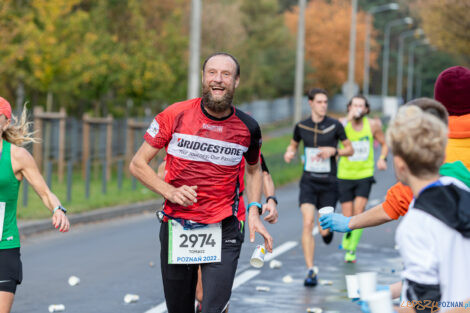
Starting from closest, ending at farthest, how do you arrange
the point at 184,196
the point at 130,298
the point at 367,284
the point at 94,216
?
1. the point at 367,284
2. the point at 184,196
3. the point at 130,298
4. the point at 94,216

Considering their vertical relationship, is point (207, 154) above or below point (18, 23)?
below

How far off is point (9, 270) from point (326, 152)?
19.2ft

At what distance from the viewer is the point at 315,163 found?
10906mm

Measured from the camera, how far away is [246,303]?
8.70m

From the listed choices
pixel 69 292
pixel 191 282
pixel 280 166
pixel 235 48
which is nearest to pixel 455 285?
pixel 191 282

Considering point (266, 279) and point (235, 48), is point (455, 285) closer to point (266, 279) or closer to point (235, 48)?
point (266, 279)

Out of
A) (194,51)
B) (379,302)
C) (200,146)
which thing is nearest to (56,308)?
(200,146)

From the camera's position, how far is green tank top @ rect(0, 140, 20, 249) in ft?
18.3

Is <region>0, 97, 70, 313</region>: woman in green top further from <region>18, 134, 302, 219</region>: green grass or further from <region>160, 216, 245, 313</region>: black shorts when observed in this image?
<region>18, 134, 302, 219</region>: green grass

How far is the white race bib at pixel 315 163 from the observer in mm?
10867

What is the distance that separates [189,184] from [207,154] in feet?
0.70

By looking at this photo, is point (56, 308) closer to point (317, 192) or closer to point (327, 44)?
point (317, 192)

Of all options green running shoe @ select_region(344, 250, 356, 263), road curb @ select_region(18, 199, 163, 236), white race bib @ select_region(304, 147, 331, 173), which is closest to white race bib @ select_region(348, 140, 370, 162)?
white race bib @ select_region(304, 147, 331, 173)

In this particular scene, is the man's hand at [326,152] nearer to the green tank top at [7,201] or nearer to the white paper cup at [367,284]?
the green tank top at [7,201]
